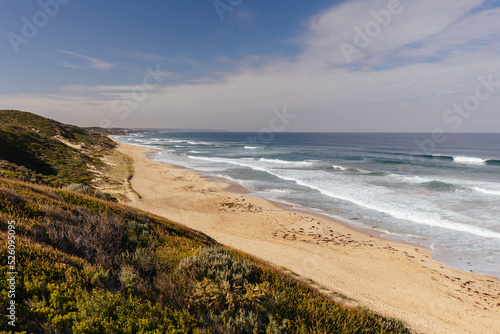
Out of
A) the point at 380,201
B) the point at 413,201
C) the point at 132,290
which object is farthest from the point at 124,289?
the point at 413,201

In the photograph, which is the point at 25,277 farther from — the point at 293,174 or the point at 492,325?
the point at 293,174

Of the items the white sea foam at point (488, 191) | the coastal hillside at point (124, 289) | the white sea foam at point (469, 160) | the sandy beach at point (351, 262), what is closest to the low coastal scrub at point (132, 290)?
the coastal hillside at point (124, 289)

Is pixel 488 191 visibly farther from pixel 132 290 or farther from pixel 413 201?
pixel 132 290

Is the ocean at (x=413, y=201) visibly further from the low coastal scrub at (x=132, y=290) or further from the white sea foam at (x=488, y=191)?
the low coastal scrub at (x=132, y=290)

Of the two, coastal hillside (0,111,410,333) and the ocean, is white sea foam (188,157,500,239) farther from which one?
coastal hillside (0,111,410,333)

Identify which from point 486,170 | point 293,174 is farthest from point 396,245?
point 486,170

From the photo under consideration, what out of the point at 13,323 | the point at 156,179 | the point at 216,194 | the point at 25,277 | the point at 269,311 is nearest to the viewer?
the point at 13,323
